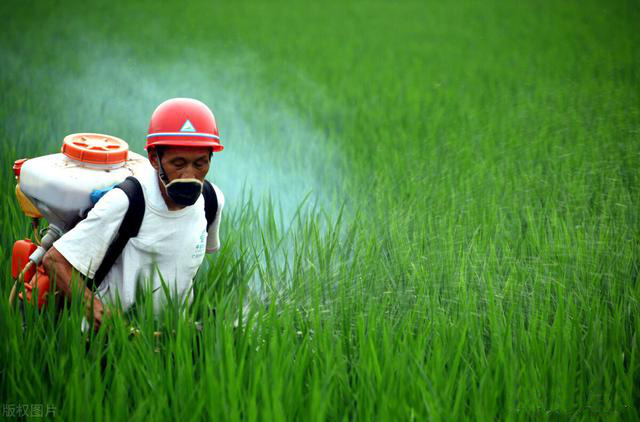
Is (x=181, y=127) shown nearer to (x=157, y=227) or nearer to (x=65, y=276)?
(x=157, y=227)

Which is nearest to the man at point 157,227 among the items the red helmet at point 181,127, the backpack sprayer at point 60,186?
the red helmet at point 181,127

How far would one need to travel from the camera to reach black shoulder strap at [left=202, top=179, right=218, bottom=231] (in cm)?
214

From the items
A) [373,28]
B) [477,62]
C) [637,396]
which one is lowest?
[637,396]

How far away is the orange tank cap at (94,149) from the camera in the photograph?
197cm

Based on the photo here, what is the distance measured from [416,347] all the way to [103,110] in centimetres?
446

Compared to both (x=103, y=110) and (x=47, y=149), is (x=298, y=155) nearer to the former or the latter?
(x=47, y=149)

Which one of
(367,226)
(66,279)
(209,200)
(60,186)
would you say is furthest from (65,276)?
(367,226)

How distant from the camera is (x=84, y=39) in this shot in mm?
8352

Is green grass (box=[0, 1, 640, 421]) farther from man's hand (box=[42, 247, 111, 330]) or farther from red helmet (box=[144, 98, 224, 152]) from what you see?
red helmet (box=[144, 98, 224, 152])

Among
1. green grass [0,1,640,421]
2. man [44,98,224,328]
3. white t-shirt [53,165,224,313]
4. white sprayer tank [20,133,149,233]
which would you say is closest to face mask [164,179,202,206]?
man [44,98,224,328]

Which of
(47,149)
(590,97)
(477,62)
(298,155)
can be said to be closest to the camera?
(47,149)

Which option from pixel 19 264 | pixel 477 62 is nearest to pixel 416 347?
pixel 19 264

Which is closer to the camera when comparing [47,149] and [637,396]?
[637,396]

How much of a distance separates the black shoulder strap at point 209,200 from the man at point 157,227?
9cm
